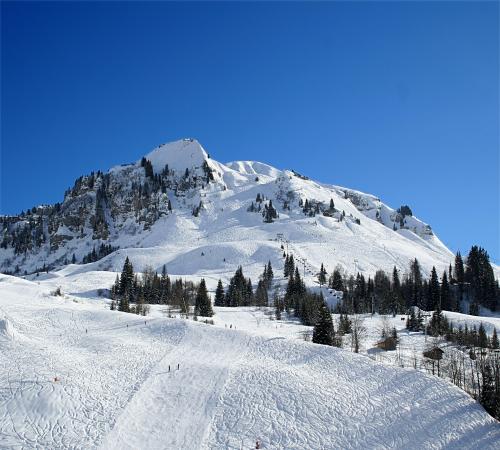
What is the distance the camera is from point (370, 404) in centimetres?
3306

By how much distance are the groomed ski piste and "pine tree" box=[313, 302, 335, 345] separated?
731 cm

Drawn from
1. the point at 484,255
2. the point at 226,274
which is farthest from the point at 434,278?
the point at 226,274

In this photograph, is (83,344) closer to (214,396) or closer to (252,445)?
(214,396)

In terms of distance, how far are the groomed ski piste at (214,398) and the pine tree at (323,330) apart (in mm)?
7310

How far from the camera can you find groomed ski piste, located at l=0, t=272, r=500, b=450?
27453mm

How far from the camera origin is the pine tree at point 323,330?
52312 mm

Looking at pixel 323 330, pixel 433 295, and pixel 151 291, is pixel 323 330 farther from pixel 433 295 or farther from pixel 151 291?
pixel 433 295

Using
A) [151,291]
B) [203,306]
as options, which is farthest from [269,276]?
[203,306]

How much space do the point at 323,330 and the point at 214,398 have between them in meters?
23.3

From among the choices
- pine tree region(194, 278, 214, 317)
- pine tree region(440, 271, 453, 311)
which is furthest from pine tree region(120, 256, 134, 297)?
pine tree region(440, 271, 453, 311)

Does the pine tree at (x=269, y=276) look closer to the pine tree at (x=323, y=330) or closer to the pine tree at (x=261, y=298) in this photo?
the pine tree at (x=261, y=298)

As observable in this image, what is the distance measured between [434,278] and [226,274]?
70.0 metres

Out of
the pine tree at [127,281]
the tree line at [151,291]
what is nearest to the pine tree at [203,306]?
the tree line at [151,291]

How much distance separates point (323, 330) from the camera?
52.7m
